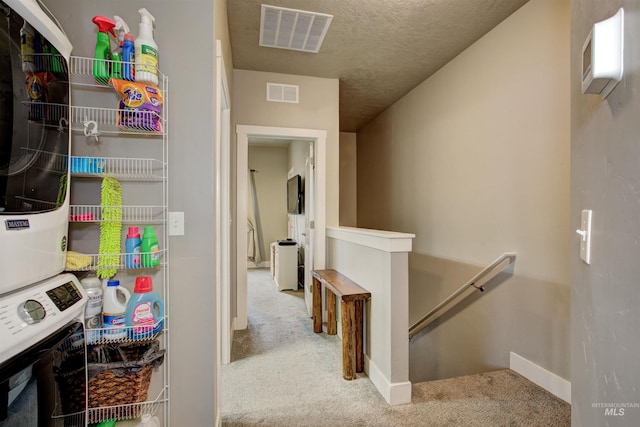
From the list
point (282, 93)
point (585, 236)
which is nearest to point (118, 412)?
point (585, 236)

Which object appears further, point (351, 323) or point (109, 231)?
point (351, 323)

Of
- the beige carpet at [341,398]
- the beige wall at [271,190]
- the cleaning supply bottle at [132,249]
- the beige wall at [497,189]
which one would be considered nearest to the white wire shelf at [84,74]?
the cleaning supply bottle at [132,249]

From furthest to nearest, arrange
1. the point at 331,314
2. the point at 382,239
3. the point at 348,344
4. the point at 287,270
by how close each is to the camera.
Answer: the point at 287,270 < the point at 331,314 < the point at 348,344 < the point at 382,239

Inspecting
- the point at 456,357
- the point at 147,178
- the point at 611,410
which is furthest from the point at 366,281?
the point at 611,410

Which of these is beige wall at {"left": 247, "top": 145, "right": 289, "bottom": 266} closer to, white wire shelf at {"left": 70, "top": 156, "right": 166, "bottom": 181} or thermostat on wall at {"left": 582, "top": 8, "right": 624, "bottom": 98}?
white wire shelf at {"left": 70, "top": 156, "right": 166, "bottom": 181}

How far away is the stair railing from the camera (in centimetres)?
227

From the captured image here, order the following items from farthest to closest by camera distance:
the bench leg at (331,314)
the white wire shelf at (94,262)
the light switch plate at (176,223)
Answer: the bench leg at (331,314)
the light switch plate at (176,223)
the white wire shelf at (94,262)

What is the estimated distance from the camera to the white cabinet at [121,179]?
1.28 metres

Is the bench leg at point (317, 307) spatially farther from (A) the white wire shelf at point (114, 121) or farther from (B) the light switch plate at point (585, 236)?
(B) the light switch plate at point (585, 236)

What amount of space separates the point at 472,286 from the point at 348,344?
1.24 meters

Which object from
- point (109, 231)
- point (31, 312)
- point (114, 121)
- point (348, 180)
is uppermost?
point (348, 180)

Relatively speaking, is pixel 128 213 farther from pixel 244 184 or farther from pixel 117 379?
pixel 244 184

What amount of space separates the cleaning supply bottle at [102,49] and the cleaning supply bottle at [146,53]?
0.12m

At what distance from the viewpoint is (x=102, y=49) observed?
1.25 meters
